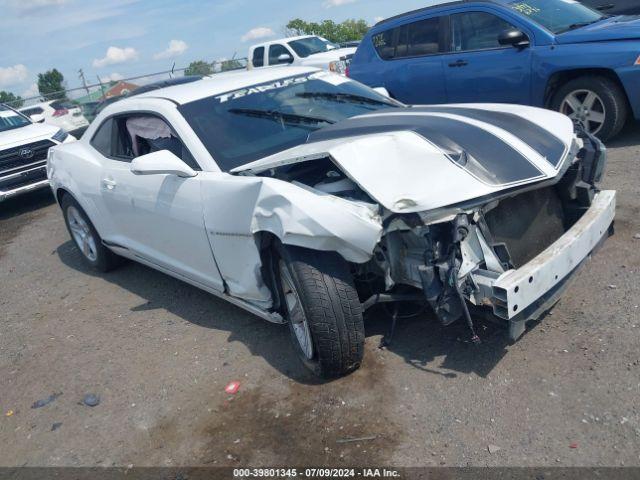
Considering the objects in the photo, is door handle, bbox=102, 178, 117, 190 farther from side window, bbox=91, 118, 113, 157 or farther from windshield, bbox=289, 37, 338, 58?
windshield, bbox=289, 37, 338, 58

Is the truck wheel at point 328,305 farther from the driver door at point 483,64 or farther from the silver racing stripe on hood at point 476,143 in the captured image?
the driver door at point 483,64

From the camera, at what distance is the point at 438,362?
11.0 ft

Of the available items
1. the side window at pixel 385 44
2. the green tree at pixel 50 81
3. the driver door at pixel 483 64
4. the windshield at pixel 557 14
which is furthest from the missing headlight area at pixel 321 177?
the green tree at pixel 50 81

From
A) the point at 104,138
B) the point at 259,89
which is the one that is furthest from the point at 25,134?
the point at 259,89

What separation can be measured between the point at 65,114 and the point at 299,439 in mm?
18610

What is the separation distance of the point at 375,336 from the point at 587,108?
14.4ft

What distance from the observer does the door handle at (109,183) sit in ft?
15.4

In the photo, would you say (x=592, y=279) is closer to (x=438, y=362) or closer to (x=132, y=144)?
(x=438, y=362)

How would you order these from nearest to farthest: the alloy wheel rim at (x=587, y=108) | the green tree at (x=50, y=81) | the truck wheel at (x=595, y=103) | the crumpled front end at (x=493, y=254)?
the crumpled front end at (x=493, y=254) → the truck wheel at (x=595, y=103) → the alloy wheel rim at (x=587, y=108) → the green tree at (x=50, y=81)

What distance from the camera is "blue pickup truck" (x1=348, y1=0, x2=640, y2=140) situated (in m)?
6.29

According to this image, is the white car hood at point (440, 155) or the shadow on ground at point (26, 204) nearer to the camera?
the white car hood at point (440, 155)

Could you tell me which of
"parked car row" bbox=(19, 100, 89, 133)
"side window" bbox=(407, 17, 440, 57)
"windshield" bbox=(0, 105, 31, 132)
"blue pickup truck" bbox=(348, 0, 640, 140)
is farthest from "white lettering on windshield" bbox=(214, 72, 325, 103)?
"parked car row" bbox=(19, 100, 89, 133)

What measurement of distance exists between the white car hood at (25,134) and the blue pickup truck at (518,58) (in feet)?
17.5

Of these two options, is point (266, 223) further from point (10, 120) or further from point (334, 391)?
point (10, 120)
